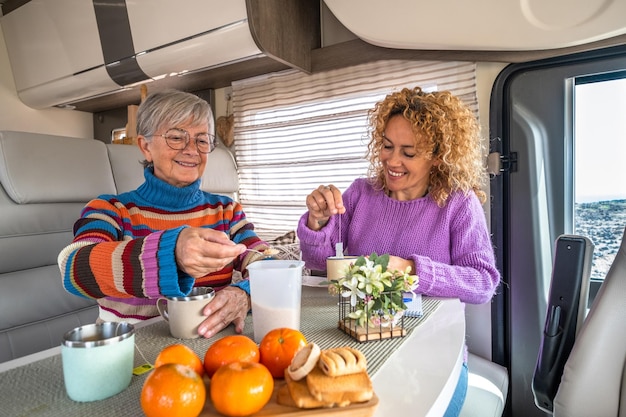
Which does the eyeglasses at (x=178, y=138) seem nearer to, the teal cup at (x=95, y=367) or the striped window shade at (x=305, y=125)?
the teal cup at (x=95, y=367)

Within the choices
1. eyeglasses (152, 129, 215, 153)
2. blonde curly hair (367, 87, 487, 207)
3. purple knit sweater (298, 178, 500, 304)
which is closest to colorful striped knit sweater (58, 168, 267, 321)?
eyeglasses (152, 129, 215, 153)

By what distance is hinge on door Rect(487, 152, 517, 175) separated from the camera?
188 centimetres

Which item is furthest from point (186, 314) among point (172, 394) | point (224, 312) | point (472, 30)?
point (472, 30)

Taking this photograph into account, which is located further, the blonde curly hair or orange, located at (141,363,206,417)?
the blonde curly hair

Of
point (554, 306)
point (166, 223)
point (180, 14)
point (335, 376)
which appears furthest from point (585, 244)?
point (180, 14)

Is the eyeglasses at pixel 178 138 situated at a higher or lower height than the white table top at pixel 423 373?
higher

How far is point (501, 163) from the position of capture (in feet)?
6.24

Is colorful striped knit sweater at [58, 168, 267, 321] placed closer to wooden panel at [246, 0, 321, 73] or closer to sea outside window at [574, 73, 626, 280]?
wooden panel at [246, 0, 321, 73]

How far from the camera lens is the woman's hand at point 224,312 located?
0.86 meters

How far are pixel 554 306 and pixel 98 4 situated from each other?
2856 millimetres

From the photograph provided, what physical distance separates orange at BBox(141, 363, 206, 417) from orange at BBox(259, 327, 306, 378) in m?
0.13

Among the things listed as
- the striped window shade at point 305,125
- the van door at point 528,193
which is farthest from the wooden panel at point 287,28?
the van door at point 528,193

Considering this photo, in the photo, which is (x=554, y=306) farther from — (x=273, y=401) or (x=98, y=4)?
(x=98, y=4)

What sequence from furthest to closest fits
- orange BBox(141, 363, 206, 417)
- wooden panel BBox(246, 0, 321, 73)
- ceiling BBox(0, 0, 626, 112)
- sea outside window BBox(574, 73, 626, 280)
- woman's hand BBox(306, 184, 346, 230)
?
wooden panel BBox(246, 0, 321, 73) → sea outside window BBox(574, 73, 626, 280) → ceiling BBox(0, 0, 626, 112) → woman's hand BBox(306, 184, 346, 230) → orange BBox(141, 363, 206, 417)
